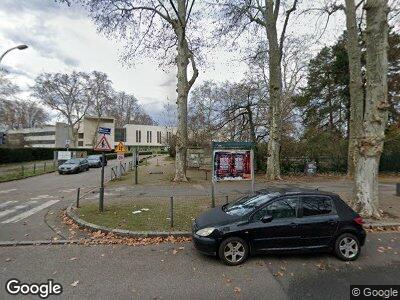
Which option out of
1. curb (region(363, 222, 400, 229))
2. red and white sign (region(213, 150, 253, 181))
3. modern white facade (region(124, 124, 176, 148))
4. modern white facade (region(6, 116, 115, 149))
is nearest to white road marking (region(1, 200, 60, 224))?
red and white sign (region(213, 150, 253, 181))

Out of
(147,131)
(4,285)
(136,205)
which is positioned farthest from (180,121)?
(147,131)

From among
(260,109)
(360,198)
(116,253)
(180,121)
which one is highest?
(260,109)

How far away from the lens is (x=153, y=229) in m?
7.82

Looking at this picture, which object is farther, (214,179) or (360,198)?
(214,179)

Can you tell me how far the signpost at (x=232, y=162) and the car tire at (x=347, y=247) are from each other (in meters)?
4.51

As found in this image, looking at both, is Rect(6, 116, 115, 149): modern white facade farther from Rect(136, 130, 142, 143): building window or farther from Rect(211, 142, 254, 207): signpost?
Rect(211, 142, 254, 207): signpost

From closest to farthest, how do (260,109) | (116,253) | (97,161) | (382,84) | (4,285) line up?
(4,285) → (116,253) → (382,84) → (260,109) → (97,161)

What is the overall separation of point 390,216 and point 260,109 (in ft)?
63.8

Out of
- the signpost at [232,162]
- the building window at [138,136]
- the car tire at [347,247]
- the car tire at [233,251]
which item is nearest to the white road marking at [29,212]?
the signpost at [232,162]

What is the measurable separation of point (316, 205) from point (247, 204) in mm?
1437

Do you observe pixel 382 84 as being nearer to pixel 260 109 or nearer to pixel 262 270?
pixel 262 270

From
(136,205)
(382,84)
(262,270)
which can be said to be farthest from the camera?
(136,205)

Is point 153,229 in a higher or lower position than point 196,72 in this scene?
lower

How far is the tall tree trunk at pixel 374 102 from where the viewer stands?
898cm
